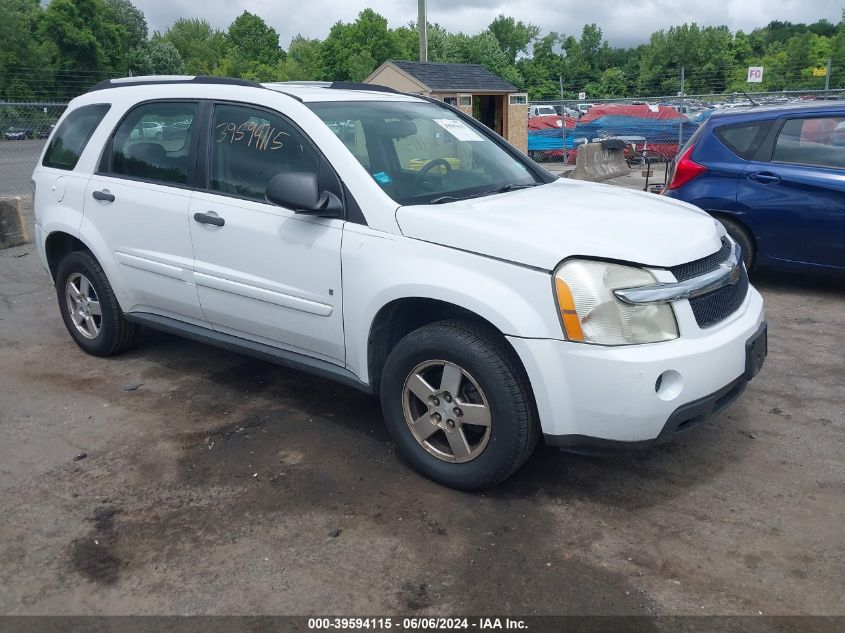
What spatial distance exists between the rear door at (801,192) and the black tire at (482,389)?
4.31 meters

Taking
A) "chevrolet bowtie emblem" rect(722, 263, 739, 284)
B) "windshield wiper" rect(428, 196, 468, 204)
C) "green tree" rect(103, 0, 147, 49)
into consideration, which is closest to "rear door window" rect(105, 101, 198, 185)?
"windshield wiper" rect(428, 196, 468, 204)

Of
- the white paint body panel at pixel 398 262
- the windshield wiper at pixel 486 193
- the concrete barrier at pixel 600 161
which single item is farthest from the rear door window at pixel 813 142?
the concrete barrier at pixel 600 161

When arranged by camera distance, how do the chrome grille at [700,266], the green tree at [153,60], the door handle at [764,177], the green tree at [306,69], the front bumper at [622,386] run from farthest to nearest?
the green tree at [153,60], the green tree at [306,69], the door handle at [764,177], the chrome grille at [700,266], the front bumper at [622,386]

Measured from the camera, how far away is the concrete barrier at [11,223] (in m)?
9.85

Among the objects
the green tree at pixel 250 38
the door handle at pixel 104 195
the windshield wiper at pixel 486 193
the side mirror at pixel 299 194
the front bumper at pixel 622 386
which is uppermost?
the green tree at pixel 250 38

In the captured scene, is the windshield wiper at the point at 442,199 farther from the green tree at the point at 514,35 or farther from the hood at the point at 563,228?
the green tree at the point at 514,35

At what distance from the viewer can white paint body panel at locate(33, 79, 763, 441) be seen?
10.5 ft

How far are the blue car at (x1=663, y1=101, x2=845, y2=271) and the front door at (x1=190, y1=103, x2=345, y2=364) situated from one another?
4.38 meters

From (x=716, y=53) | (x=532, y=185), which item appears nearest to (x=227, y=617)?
(x=532, y=185)

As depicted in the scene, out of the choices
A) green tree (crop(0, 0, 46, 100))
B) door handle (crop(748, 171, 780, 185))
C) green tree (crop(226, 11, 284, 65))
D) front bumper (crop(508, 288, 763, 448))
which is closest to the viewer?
front bumper (crop(508, 288, 763, 448))

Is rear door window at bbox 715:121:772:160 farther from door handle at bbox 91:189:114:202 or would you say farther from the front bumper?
Result: door handle at bbox 91:189:114:202

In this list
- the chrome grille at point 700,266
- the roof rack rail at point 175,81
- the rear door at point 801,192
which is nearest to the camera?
the chrome grille at point 700,266

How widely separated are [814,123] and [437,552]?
18.1 feet

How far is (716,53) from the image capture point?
65.0 metres
